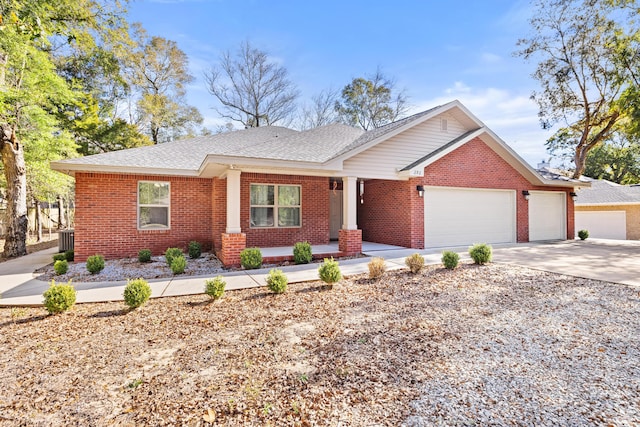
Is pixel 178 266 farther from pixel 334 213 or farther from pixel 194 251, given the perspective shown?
pixel 334 213

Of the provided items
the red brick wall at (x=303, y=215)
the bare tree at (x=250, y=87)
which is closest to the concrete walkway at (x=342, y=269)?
the red brick wall at (x=303, y=215)

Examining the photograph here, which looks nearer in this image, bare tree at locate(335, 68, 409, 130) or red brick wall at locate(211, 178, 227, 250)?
red brick wall at locate(211, 178, 227, 250)

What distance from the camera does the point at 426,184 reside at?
10.7 metres

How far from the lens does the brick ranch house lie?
→ 9141 millimetres

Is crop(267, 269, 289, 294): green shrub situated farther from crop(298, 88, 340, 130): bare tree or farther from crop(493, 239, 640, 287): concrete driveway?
crop(298, 88, 340, 130): bare tree

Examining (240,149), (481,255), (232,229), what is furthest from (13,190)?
(481,255)

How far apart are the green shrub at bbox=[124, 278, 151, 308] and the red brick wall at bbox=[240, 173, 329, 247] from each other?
17.2ft

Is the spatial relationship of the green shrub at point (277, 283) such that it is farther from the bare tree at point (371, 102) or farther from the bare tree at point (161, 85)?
the bare tree at point (371, 102)

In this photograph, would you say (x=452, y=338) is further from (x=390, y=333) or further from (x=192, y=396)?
(x=192, y=396)

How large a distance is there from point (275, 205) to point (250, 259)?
127 inches

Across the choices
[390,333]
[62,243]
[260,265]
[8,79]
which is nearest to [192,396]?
[390,333]

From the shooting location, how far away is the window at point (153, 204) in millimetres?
9836

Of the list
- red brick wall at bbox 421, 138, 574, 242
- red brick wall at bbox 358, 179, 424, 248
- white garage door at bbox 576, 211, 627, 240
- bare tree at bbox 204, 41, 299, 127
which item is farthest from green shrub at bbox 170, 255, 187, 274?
white garage door at bbox 576, 211, 627, 240

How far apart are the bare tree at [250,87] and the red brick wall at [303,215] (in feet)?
50.5
